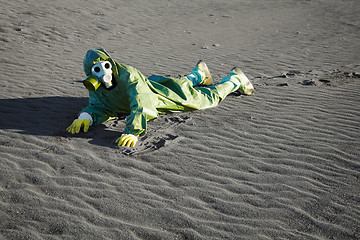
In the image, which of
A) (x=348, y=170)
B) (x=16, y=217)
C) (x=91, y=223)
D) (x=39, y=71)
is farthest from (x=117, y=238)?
(x=39, y=71)

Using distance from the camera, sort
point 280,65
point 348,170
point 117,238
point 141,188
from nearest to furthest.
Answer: point 117,238
point 141,188
point 348,170
point 280,65

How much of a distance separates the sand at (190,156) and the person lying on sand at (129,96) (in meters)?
0.18

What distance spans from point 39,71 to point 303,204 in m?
6.26

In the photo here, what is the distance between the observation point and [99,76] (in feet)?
14.8

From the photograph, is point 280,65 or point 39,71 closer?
point 39,71

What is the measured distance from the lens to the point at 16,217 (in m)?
3.15

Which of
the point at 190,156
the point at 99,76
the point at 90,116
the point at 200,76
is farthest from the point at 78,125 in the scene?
the point at 200,76

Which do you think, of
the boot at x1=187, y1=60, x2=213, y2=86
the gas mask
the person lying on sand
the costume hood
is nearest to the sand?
the person lying on sand

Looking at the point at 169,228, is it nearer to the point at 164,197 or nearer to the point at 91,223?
the point at 164,197

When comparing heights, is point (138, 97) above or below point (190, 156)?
above

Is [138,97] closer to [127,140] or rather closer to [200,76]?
[127,140]

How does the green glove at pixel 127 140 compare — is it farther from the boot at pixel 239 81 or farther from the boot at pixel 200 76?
the boot at pixel 239 81

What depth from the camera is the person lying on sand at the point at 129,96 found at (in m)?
4.46

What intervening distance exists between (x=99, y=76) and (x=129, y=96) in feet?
1.52
